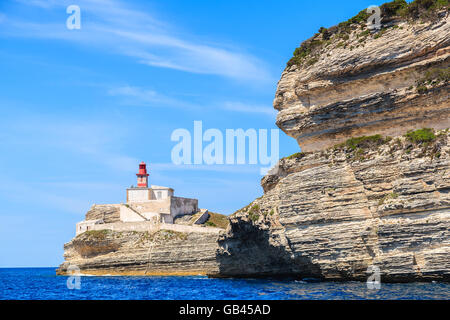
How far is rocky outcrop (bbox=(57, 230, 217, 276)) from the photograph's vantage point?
5706 cm

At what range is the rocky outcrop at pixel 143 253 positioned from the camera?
57062mm

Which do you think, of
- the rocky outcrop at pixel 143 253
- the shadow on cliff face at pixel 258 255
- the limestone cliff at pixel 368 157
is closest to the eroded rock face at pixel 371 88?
the limestone cliff at pixel 368 157

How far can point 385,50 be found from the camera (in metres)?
33.8

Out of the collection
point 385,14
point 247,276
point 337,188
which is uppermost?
point 385,14

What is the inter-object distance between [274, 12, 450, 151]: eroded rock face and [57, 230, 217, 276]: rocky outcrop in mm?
21987

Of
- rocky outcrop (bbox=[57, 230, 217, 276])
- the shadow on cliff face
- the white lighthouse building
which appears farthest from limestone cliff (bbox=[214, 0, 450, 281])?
the white lighthouse building

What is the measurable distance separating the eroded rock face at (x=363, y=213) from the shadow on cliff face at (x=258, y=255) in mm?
116

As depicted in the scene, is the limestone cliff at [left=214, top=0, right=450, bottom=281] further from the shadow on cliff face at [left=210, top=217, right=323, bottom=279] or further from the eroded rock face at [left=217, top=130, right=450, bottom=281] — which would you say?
the shadow on cliff face at [left=210, top=217, right=323, bottom=279]

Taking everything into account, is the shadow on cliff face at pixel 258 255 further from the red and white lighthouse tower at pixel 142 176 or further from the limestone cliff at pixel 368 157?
the red and white lighthouse tower at pixel 142 176

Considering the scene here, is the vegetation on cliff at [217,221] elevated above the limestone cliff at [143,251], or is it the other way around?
the vegetation on cliff at [217,221]

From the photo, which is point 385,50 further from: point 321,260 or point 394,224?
point 321,260
